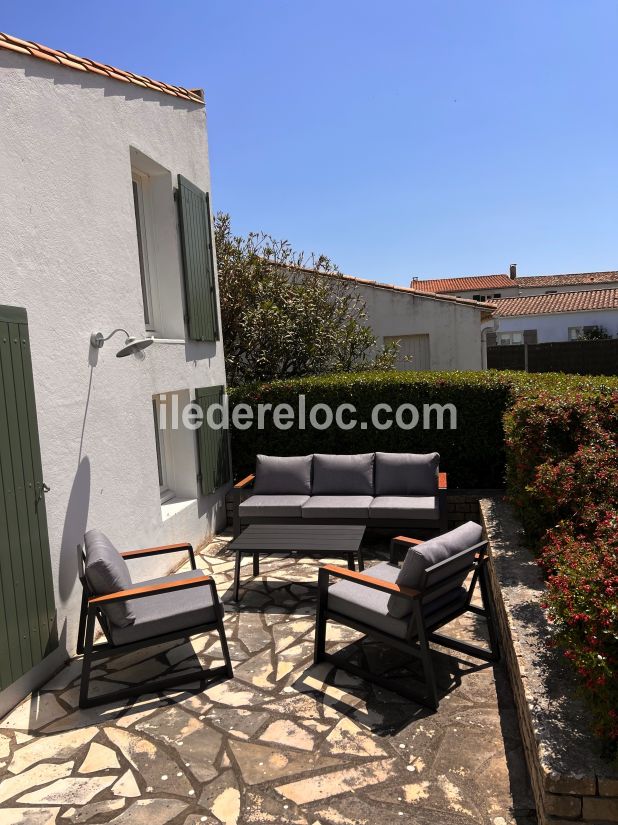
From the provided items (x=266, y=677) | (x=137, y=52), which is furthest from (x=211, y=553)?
(x=137, y=52)

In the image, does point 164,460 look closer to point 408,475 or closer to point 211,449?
point 211,449

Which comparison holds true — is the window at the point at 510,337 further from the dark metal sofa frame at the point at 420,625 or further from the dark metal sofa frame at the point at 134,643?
the dark metal sofa frame at the point at 134,643

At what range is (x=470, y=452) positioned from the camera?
8.07 m

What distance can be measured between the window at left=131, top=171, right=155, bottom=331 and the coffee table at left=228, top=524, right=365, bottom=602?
2869 mm

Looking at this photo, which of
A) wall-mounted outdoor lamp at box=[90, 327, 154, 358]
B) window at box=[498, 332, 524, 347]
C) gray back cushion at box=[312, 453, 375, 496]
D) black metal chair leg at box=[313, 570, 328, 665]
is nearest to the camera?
black metal chair leg at box=[313, 570, 328, 665]

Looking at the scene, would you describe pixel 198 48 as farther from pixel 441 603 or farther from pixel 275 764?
pixel 275 764

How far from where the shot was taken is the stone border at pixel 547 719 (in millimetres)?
2359

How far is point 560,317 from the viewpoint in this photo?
3375cm

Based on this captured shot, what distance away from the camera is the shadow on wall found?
4.59m

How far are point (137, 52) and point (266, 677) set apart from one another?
661 centimetres

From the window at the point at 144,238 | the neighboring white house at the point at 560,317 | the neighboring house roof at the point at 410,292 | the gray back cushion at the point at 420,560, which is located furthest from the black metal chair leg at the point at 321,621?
the neighboring white house at the point at 560,317

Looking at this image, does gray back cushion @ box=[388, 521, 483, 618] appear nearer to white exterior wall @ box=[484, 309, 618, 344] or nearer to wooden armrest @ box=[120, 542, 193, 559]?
wooden armrest @ box=[120, 542, 193, 559]

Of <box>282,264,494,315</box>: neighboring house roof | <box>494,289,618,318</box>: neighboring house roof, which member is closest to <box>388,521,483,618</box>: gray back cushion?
<box>282,264,494,315</box>: neighboring house roof

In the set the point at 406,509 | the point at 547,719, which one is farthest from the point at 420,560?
the point at 406,509
